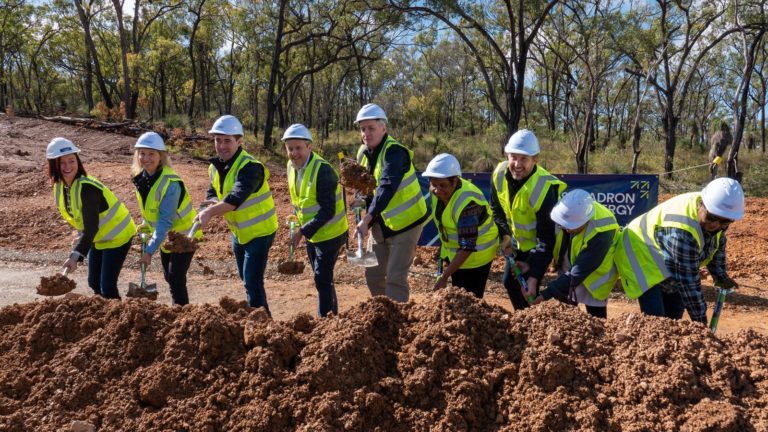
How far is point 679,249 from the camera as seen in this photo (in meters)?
3.24

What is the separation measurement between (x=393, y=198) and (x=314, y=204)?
2.05ft

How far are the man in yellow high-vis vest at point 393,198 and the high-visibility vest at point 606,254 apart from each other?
1.27m

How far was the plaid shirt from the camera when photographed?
10.6 feet

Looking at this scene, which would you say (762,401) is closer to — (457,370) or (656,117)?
(457,370)

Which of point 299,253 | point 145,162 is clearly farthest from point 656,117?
point 145,162

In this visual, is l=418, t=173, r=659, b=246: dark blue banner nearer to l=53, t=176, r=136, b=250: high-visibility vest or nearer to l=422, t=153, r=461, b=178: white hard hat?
l=422, t=153, r=461, b=178: white hard hat

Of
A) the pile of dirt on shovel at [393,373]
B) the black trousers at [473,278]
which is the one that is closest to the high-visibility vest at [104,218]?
the pile of dirt on shovel at [393,373]

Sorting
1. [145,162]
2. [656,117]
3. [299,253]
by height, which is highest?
[656,117]

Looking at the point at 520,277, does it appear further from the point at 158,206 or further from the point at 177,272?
the point at 158,206

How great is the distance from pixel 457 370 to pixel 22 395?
78.6 inches

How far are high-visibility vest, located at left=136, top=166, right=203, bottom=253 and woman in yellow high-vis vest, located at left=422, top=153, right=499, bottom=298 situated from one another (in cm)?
188

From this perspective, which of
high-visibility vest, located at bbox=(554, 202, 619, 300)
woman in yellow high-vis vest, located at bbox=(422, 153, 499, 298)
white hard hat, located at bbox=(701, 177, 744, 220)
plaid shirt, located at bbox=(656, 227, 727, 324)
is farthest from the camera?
woman in yellow high-vis vest, located at bbox=(422, 153, 499, 298)

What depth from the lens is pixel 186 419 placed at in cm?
229

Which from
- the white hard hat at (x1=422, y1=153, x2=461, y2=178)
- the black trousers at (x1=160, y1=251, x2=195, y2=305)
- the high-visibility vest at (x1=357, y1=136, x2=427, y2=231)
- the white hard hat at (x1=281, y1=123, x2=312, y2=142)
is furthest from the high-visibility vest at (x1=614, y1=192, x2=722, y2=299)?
the black trousers at (x1=160, y1=251, x2=195, y2=305)
